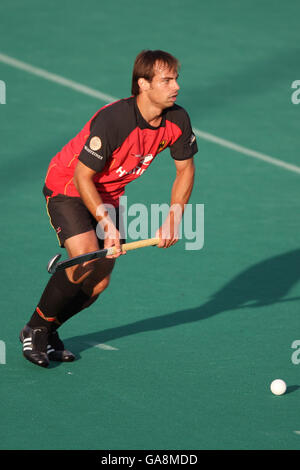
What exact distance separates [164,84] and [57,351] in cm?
167

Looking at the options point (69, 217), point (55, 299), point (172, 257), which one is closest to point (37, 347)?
point (55, 299)

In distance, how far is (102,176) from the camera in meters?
5.61

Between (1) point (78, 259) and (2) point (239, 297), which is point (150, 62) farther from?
(2) point (239, 297)

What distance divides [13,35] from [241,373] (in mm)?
7367

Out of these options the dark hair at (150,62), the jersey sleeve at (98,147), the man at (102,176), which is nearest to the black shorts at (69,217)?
the man at (102,176)

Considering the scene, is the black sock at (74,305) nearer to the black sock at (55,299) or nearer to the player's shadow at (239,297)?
the black sock at (55,299)

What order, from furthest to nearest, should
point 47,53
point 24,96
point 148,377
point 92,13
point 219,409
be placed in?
point 92,13, point 47,53, point 24,96, point 148,377, point 219,409

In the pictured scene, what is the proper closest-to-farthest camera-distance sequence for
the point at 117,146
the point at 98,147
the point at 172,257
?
the point at 98,147, the point at 117,146, the point at 172,257

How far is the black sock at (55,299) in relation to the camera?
5633 mm

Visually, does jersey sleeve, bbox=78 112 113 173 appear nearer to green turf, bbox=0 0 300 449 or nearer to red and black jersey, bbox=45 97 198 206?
red and black jersey, bbox=45 97 198 206

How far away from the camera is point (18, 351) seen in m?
5.87

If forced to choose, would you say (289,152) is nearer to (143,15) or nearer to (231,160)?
(231,160)

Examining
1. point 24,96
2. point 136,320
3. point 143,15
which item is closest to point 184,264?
point 136,320

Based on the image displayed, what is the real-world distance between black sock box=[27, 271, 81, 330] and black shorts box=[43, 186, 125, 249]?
0.22 m
